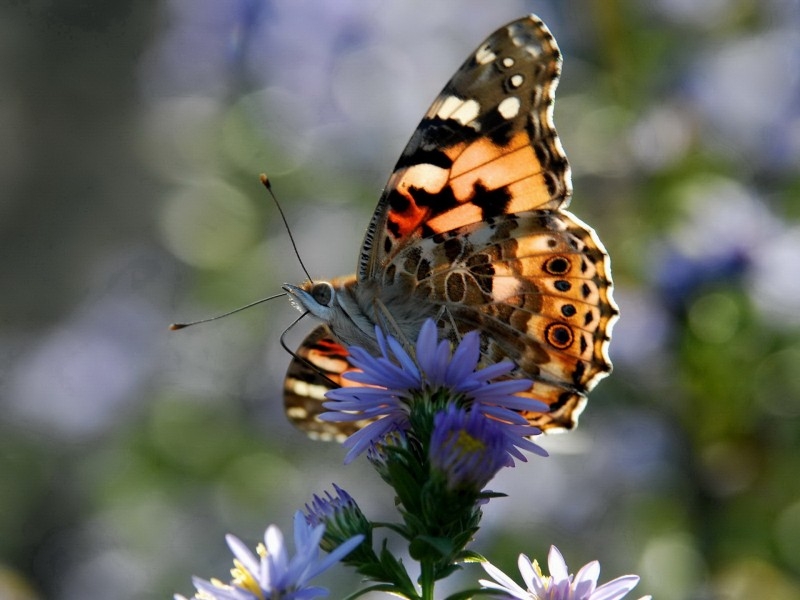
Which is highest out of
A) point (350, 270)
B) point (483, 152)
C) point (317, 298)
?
point (483, 152)

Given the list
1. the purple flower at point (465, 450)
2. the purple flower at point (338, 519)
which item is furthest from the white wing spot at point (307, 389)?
the purple flower at point (465, 450)

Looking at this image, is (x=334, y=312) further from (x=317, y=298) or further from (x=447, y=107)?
(x=447, y=107)

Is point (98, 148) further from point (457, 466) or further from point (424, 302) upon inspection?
point (457, 466)

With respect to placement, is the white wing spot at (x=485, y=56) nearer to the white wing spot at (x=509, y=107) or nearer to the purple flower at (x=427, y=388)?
the white wing spot at (x=509, y=107)

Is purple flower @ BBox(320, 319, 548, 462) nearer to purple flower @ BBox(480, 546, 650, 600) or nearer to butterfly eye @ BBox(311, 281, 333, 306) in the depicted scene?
purple flower @ BBox(480, 546, 650, 600)

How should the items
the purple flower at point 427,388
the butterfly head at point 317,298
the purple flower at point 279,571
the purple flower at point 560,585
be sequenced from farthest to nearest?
the butterfly head at point 317,298 → the purple flower at point 427,388 → the purple flower at point 560,585 → the purple flower at point 279,571

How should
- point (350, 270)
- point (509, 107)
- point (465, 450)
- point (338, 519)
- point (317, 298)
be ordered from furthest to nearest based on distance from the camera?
point (350, 270) < point (509, 107) < point (317, 298) < point (338, 519) < point (465, 450)

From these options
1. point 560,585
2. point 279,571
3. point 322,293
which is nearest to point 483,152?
point 322,293
